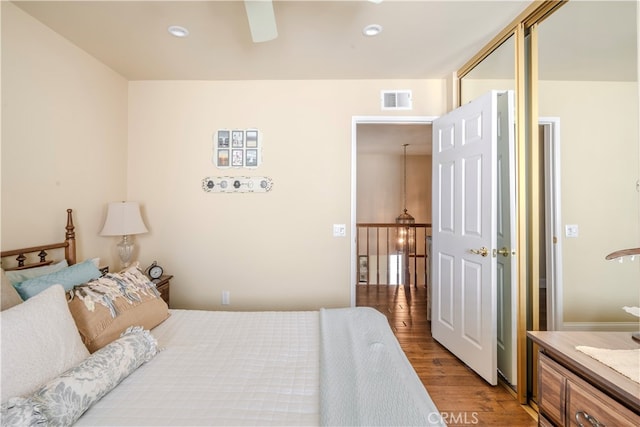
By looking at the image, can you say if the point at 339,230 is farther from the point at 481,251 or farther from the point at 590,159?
the point at 590,159

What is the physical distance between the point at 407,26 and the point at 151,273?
281cm

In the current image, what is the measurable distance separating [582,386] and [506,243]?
1.18m

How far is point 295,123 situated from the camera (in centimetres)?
270

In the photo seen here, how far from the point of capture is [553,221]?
1728 millimetres

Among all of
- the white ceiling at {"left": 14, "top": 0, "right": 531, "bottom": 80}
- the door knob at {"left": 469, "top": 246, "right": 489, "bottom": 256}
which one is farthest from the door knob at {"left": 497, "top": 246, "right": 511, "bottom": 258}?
the white ceiling at {"left": 14, "top": 0, "right": 531, "bottom": 80}

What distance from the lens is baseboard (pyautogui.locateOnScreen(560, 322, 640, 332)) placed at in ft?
4.21

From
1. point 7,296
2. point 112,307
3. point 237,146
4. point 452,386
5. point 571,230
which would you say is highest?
point 237,146

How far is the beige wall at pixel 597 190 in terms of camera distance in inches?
51.4

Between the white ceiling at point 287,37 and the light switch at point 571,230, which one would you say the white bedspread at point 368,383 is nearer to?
the light switch at point 571,230

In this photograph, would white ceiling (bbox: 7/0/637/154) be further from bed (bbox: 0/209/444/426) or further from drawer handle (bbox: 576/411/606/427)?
bed (bbox: 0/209/444/426)

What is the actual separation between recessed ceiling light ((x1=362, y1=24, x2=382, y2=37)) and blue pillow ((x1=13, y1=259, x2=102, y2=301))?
2.33 metres

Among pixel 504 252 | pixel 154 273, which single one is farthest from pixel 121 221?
pixel 504 252

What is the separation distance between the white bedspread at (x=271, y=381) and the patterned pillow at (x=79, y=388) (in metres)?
0.05

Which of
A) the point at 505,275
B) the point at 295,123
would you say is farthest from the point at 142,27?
the point at 505,275
